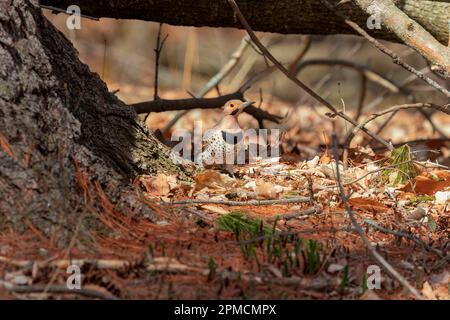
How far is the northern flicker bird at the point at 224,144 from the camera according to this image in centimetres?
524

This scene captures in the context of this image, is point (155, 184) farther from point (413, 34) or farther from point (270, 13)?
point (270, 13)

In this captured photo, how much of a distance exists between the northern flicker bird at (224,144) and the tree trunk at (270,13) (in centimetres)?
75

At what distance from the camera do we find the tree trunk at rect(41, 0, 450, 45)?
5363mm

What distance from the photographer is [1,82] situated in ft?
11.1

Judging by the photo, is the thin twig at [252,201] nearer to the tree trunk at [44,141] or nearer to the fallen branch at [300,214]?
the fallen branch at [300,214]

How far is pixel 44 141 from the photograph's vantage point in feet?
11.1

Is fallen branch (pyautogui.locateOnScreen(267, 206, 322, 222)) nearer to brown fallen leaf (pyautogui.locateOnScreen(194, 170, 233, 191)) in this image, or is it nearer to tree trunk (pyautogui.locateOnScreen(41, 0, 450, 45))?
brown fallen leaf (pyautogui.locateOnScreen(194, 170, 233, 191))

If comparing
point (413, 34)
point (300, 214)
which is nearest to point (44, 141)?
point (300, 214)

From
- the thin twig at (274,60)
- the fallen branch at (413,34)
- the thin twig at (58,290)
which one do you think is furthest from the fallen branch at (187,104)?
the thin twig at (58,290)

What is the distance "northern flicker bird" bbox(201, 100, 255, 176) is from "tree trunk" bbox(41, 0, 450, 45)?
753 millimetres

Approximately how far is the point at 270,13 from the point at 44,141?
2.67m
